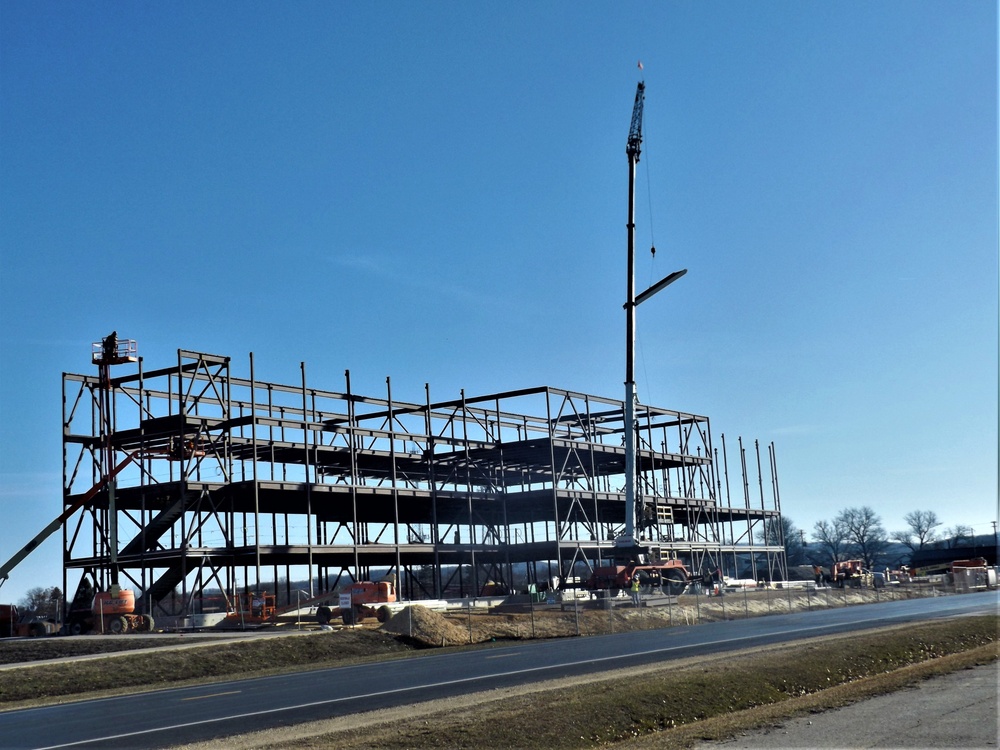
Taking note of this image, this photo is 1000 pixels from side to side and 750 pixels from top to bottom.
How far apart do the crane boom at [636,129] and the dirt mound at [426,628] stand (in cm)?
4172

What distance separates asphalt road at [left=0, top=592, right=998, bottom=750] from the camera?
18297 millimetres

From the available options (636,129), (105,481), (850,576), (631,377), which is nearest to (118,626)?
(105,481)

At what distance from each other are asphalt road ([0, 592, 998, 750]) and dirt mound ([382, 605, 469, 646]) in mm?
4355

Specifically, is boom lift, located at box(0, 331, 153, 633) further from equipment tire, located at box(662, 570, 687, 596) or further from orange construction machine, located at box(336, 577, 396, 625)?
equipment tire, located at box(662, 570, 687, 596)

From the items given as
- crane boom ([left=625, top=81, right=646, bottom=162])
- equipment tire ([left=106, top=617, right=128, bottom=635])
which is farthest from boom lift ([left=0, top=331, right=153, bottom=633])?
crane boom ([left=625, top=81, right=646, bottom=162])

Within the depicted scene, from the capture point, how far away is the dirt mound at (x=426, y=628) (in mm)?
41500

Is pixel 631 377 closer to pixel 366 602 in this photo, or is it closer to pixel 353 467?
pixel 353 467

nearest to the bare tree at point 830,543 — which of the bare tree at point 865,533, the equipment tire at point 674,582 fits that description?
the bare tree at point 865,533

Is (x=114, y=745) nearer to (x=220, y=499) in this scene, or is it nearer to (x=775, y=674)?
(x=775, y=674)

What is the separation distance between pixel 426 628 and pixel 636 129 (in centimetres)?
4560

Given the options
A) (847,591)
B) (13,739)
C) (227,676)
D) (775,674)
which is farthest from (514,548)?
(13,739)

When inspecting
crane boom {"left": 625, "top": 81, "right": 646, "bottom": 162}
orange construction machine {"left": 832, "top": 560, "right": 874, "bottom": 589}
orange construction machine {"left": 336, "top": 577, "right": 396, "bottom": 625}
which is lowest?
orange construction machine {"left": 832, "top": 560, "right": 874, "bottom": 589}

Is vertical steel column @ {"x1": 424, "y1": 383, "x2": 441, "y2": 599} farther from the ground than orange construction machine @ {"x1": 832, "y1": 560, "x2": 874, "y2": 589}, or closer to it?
farther from the ground

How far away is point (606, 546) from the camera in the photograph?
72500mm
